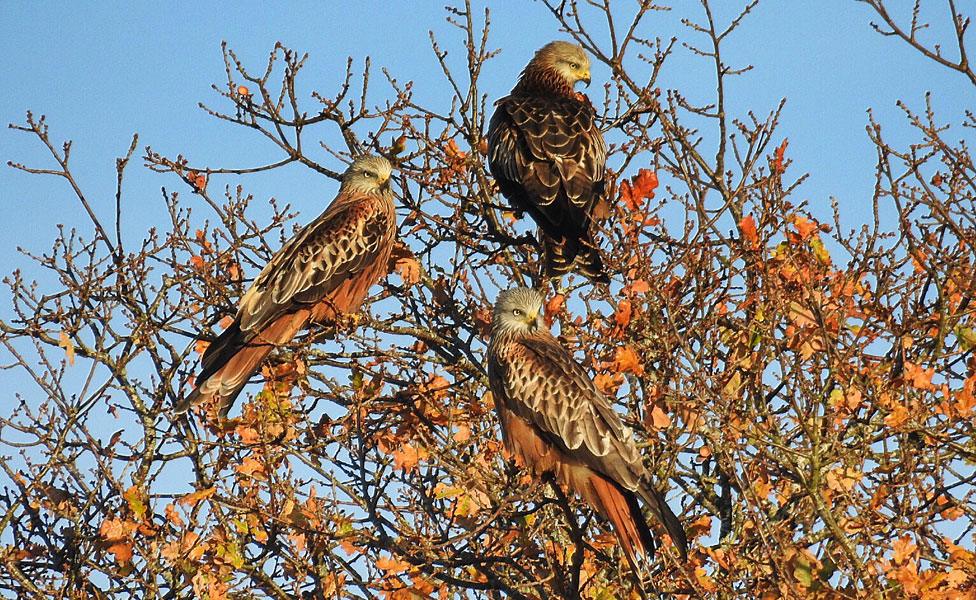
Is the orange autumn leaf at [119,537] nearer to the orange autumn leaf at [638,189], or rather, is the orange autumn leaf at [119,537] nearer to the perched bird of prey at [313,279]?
the perched bird of prey at [313,279]

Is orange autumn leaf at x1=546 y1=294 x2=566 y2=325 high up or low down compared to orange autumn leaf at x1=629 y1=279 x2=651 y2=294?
up

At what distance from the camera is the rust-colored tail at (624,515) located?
5312 mm

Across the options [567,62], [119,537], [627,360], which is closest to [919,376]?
[627,360]

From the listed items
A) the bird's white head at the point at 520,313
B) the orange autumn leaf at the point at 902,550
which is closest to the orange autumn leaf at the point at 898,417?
the orange autumn leaf at the point at 902,550

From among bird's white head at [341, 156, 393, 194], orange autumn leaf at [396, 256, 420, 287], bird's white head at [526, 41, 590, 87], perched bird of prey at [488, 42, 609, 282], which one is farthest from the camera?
bird's white head at [526, 41, 590, 87]

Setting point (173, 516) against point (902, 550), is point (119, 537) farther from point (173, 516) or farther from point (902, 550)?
point (902, 550)

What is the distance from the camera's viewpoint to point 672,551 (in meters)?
5.59

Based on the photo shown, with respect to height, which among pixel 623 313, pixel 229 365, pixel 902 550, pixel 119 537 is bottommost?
pixel 902 550

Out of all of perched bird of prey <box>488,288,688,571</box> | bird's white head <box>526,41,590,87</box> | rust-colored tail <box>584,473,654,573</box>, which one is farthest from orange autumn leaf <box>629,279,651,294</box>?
bird's white head <box>526,41,590,87</box>

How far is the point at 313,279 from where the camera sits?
23.5ft

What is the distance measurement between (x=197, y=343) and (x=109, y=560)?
1.42 metres

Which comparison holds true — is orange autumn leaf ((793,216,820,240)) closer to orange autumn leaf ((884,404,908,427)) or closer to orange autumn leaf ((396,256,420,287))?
orange autumn leaf ((884,404,908,427))

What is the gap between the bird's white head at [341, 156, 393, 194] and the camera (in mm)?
7457

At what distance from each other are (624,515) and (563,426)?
62 centimetres
